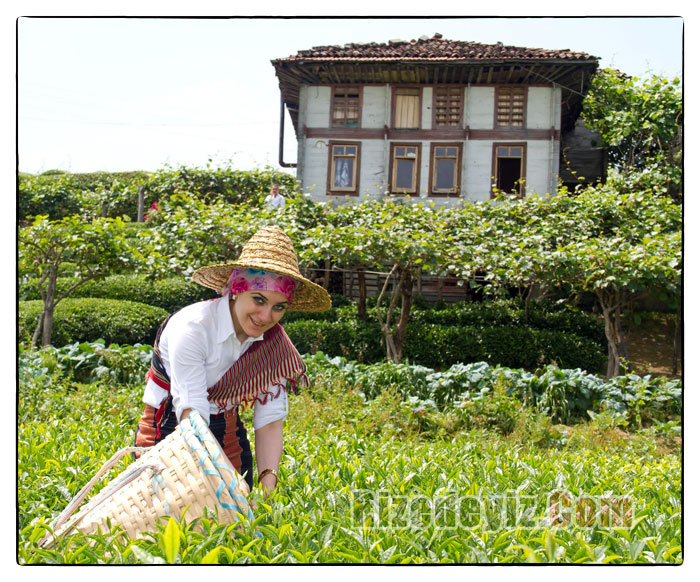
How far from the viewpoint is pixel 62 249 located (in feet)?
20.9

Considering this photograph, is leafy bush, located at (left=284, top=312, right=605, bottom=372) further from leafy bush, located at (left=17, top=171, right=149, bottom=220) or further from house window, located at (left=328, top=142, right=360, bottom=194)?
leafy bush, located at (left=17, top=171, right=149, bottom=220)

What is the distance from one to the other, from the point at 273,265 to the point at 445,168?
12.2 metres

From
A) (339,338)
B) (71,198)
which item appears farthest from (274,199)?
(71,198)

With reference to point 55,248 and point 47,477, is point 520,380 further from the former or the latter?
point 55,248

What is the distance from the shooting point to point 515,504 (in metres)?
2.14

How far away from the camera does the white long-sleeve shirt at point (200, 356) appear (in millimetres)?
1987

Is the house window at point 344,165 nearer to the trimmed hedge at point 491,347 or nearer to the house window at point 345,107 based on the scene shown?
the house window at point 345,107

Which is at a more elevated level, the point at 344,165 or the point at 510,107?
the point at 510,107

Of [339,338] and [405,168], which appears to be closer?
[339,338]

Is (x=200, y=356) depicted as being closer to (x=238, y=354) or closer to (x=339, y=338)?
(x=238, y=354)

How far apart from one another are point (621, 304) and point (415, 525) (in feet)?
18.9

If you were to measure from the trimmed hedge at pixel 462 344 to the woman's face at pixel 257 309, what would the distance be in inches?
265

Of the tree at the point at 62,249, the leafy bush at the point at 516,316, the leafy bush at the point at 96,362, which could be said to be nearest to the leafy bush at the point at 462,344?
the leafy bush at the point at 516,316

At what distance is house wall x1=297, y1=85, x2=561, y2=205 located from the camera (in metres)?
13.0
